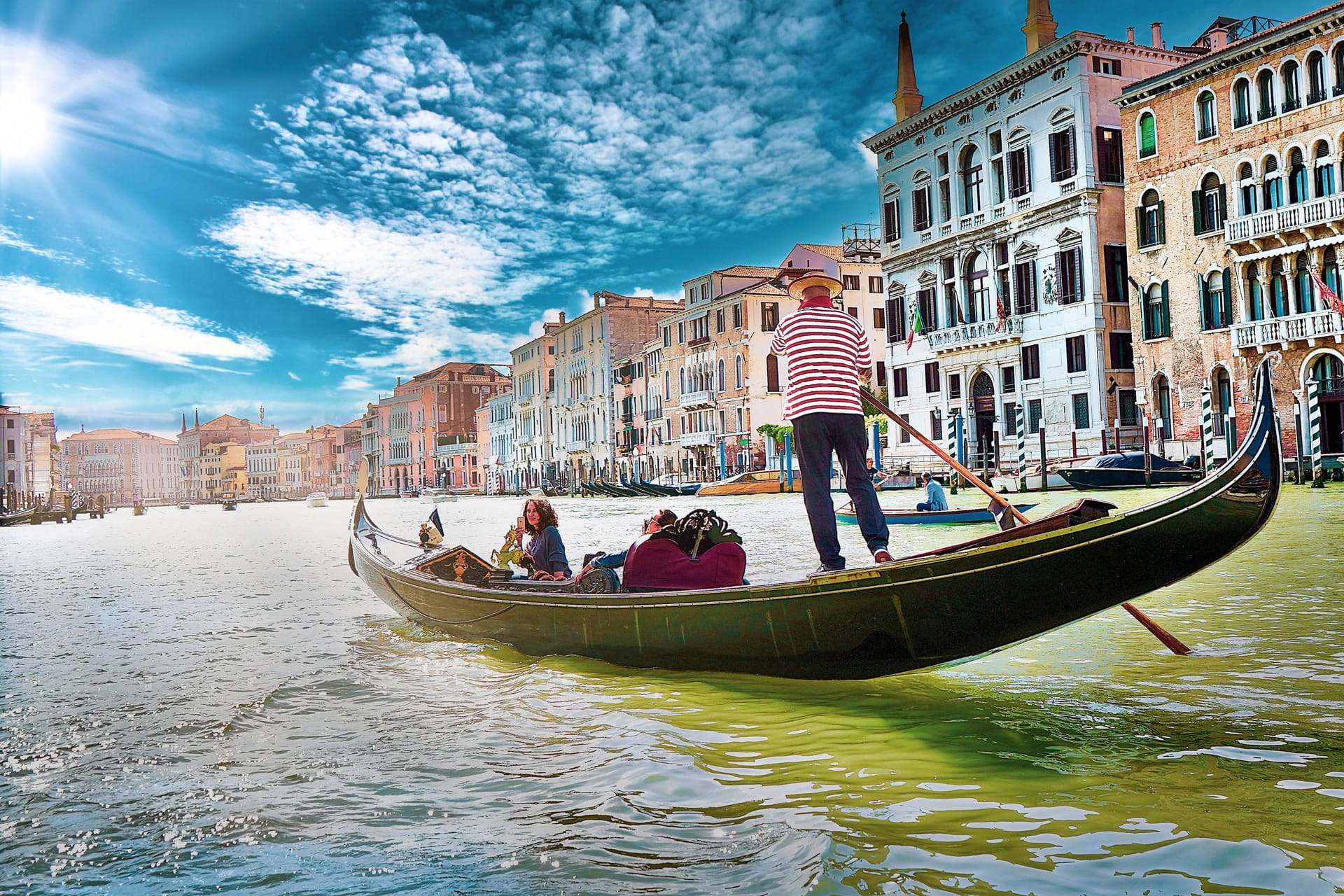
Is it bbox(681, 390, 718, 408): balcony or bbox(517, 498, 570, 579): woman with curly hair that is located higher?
bbox(681, 390, 718, 408): balcony

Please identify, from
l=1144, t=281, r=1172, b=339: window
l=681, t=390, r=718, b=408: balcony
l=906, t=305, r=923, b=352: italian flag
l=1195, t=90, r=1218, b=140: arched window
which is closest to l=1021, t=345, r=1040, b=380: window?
l=1144, t=281, r=1172, b=339: window

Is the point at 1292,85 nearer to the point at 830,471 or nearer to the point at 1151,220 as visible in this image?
the point at 1151,220

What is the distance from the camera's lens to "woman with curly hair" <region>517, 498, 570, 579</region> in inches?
224

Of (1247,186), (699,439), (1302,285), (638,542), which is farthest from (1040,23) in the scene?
(638,542)

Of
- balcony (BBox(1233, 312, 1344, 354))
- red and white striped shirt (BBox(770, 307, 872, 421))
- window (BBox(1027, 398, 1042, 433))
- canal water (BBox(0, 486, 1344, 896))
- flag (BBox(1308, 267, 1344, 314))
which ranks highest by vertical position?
flag (BBox(1308, 267, 1344, 314))

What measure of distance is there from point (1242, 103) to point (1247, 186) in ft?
5.05

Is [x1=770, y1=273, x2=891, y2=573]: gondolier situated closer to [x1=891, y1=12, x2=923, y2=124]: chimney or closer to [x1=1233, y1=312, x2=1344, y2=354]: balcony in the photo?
[x1=1233, y1=312, x2=1344, y2=354]: balcony

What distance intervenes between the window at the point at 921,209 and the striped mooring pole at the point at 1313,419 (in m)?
10.5

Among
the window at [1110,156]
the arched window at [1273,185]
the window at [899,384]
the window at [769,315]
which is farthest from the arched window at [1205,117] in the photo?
the window at [769,315]

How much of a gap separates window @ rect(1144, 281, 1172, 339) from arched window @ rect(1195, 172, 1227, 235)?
1263 mm

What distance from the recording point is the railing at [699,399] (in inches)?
1368

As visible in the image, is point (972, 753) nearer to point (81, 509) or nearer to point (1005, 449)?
point (1005, 449)

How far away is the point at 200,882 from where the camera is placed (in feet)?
8.00

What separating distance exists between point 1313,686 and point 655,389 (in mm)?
36435
